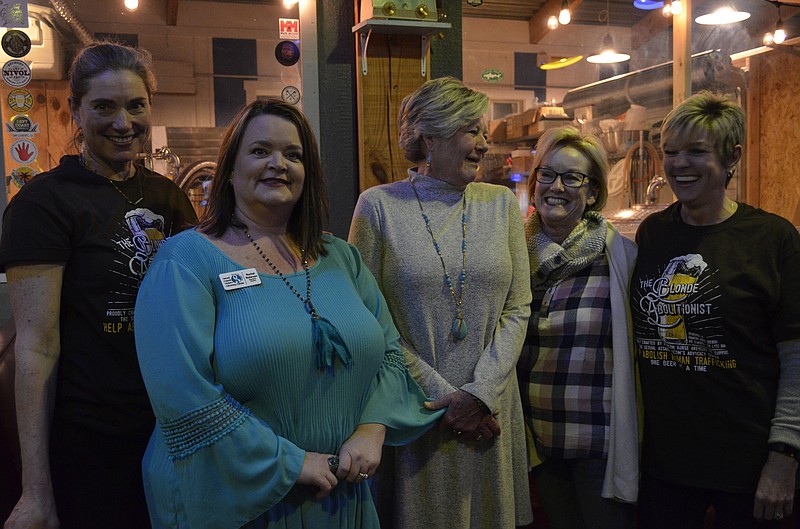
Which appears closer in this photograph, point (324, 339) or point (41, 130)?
point (324, 339)

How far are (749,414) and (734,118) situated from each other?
83 cm

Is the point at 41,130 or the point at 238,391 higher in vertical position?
the point at 41,130

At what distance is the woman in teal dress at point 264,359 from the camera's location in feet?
4.95

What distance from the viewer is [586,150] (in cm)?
223

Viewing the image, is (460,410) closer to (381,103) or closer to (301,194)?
(301,194)

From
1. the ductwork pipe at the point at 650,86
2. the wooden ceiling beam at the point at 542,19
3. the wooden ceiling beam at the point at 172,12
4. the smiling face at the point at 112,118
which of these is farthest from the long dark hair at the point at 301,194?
the wooden ceiling beam at the point at 542,19

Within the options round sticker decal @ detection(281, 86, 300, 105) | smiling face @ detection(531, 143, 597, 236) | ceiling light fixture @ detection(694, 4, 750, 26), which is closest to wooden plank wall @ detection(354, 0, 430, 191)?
round sticker decal @ detection(281, 86, 300, 105)

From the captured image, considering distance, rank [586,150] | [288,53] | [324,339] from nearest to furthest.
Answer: [324,339] < [586,150] < [288,53]

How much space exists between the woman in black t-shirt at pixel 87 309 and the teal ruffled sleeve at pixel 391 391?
561 mm

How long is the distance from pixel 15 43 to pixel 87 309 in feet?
5.75

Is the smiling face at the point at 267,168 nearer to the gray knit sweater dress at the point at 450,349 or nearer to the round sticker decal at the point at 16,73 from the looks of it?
the gray knit sweater dress at the point at 450,349

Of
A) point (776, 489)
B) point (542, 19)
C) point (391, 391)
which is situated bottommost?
point (776, 489)

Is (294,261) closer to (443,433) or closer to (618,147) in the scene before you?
(443,433)

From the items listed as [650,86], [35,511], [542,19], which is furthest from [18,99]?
[542,19]
